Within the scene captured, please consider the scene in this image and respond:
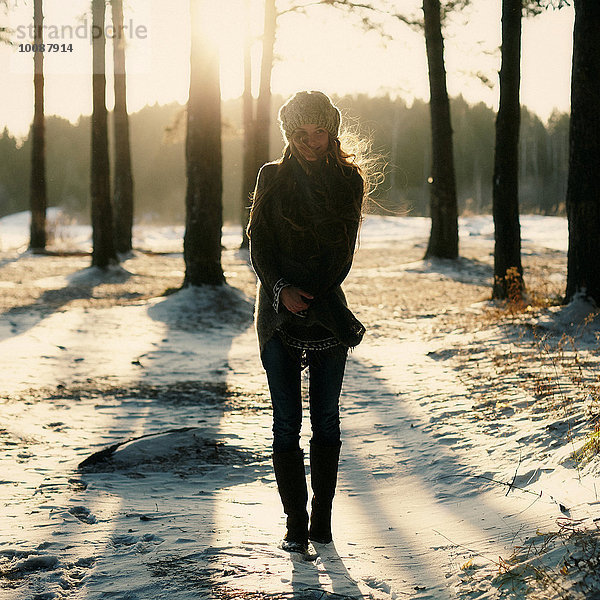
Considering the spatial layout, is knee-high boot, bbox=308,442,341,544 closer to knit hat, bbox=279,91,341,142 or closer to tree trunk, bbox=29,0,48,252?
knit hat, bbox=279,91,341,142

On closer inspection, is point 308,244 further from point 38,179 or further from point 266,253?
point 38,179

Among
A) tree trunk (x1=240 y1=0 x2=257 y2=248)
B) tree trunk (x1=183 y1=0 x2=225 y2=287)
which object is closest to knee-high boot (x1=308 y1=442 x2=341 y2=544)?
tree trunk (x1=183 y1=0 x2=225 y2=287)

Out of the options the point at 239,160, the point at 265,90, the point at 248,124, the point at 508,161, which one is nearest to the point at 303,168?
the point at 508,161

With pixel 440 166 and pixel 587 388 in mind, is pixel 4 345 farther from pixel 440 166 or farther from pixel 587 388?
pixel 440 166

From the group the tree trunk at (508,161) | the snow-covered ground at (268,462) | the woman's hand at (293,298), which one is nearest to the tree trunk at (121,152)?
the snow-covered ground at (268,462)

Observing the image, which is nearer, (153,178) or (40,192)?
(40,192)

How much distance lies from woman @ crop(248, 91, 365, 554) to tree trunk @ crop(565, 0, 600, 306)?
237 inches

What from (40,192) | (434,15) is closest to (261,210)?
(434,15)

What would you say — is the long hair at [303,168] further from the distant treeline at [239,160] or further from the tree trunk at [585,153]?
the distant treeline at [239,160]

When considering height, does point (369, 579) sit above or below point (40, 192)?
below

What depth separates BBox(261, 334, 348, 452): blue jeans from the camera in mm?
3418

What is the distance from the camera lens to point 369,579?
3.19 m

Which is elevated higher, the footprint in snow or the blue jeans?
the blue jeans

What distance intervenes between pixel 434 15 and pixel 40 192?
44.0 feet
